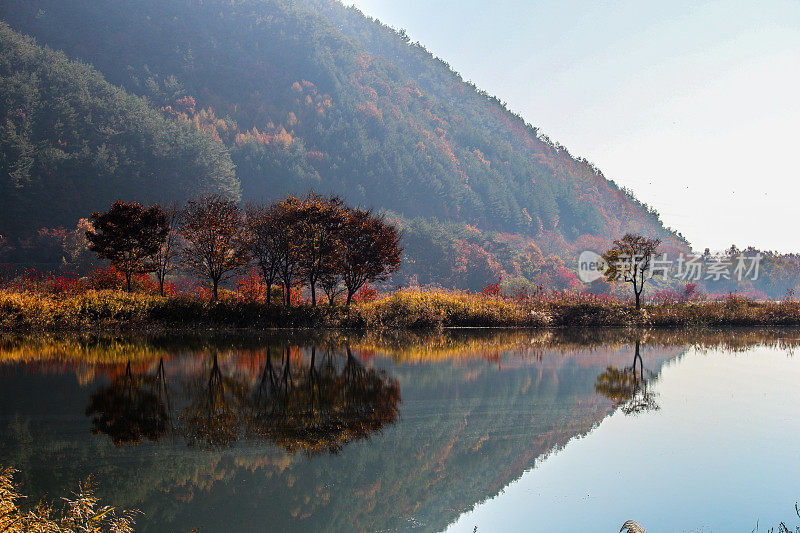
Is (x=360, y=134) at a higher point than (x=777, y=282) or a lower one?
higher

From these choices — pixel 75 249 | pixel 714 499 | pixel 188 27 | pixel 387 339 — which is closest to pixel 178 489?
pixel 714 499

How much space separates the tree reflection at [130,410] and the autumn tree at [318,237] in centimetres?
1288

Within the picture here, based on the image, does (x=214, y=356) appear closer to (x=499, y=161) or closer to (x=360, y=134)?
(x=360, y=134)

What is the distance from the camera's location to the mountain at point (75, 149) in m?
58.8

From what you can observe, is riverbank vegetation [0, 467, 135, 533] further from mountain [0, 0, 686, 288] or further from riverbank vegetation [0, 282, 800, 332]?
mountain [0, 0, 686, 288]

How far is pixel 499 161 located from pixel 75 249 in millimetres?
86687

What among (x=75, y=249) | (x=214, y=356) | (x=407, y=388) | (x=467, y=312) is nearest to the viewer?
(x=407, y=388)

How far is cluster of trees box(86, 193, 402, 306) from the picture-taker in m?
23.0

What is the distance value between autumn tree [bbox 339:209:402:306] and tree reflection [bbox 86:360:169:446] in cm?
1351

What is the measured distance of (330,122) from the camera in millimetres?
106188

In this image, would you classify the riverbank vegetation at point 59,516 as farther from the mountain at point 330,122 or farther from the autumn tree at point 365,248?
the mountain at point 330,122

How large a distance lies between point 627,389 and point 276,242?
627 inches

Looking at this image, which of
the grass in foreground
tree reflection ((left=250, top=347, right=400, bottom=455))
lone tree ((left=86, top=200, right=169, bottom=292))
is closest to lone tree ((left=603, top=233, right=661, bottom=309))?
the grass in foreground

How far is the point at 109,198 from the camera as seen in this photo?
6362 centimetres
